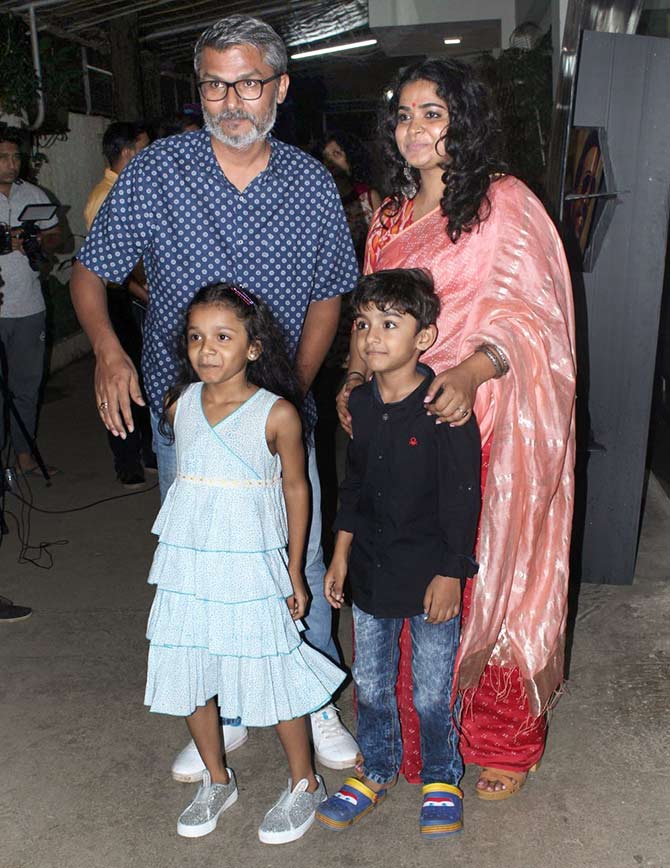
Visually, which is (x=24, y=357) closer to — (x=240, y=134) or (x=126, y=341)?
(x=126, y=341)

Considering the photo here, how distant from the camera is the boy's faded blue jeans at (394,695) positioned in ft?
7.50

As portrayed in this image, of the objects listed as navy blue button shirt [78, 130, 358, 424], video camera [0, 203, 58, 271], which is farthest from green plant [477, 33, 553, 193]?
navy blue button shirt [78, 130, 358, 424]

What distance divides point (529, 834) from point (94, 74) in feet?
33.9

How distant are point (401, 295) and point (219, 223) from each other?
1.65ft

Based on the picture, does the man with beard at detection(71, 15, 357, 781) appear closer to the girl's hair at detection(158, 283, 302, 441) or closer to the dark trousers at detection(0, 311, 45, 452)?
the girl's hair at detection(158, 283, 302, 441)

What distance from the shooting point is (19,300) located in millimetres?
4883

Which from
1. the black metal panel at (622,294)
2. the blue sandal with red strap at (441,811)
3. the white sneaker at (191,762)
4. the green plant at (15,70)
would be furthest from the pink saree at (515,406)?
the green plant at (15,70)

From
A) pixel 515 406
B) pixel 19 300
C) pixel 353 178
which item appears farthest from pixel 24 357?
pixel 515 406

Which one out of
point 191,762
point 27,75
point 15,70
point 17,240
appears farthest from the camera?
point 27,75

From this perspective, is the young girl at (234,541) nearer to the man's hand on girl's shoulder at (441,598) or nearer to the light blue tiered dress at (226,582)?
the light blue tiered dress at (226,582)

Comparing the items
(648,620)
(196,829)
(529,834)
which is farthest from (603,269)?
(196,829)

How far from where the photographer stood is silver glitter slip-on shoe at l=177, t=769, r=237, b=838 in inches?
91.1

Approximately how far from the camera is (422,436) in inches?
84.3

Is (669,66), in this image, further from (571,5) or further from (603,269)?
Result: (571,5)
